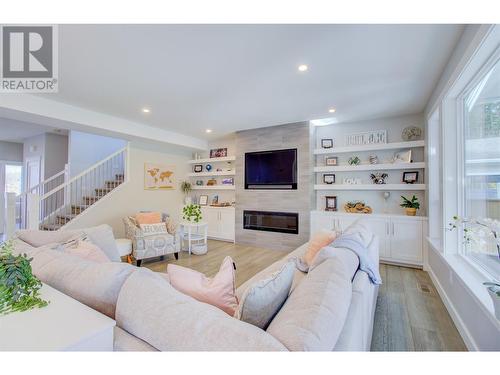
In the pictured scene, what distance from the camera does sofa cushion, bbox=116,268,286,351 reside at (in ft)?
2.58

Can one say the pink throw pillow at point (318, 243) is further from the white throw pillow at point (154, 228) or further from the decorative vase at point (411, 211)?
the white throw pillow at point (154, 228)

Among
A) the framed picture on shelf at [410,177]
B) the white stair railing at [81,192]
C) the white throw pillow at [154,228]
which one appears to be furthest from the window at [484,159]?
the white stair railing at [81,192]

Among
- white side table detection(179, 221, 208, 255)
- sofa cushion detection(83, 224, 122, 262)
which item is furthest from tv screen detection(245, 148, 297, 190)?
sofa cushion detection(83, 224, 122, 262)

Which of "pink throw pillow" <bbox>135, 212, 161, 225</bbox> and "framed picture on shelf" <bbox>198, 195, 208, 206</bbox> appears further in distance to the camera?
"framed picture on shelf" <bbox>198, 195, 208, 206</bbox>

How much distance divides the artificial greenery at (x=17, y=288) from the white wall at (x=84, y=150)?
4.89 meters

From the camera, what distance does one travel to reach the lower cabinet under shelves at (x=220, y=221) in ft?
18.2

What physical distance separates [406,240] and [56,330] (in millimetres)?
4396

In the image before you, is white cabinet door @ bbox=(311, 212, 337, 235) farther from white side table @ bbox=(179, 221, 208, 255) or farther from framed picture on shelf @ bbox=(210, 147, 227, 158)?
framed picture on shelf @ bbox=(210, 147, 227, 158)

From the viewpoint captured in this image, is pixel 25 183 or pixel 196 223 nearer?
pixel 196 223

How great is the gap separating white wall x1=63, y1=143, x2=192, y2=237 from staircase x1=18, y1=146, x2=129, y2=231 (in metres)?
0.16
